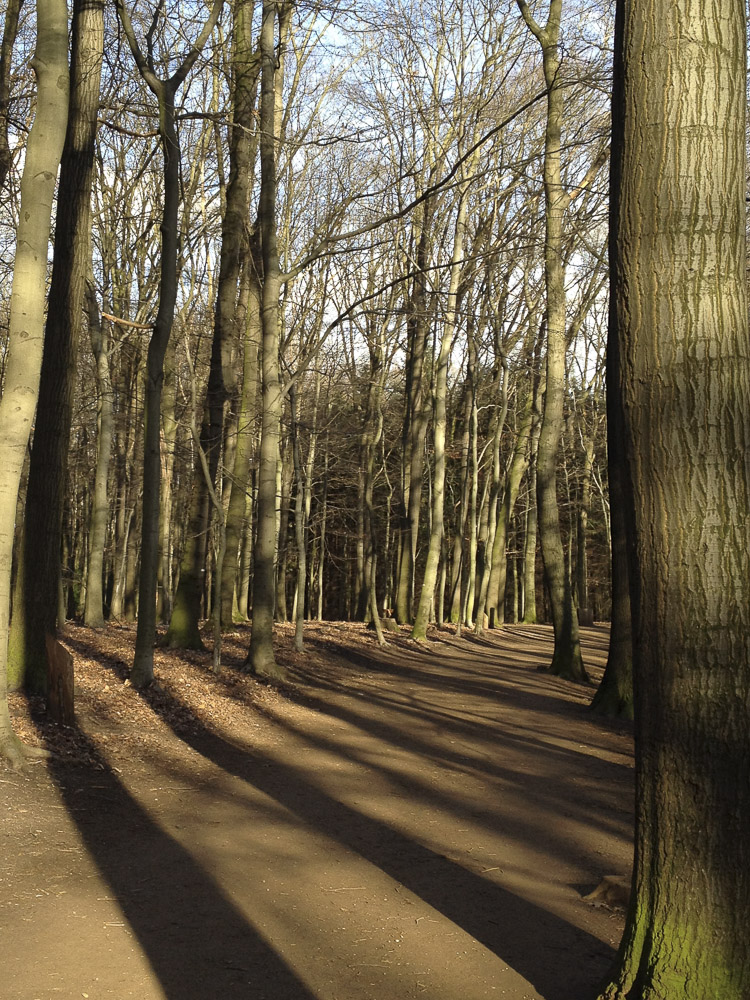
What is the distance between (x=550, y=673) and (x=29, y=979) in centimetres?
1250

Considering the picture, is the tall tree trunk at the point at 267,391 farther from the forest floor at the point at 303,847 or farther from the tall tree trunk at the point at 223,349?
the forest floor at the point at 303,847

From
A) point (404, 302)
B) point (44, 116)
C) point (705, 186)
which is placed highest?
point (404, 302)

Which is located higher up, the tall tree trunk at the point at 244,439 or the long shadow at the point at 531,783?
the tall tree trunk at the point at 244,439

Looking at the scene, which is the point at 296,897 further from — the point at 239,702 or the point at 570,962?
the point at 239,702

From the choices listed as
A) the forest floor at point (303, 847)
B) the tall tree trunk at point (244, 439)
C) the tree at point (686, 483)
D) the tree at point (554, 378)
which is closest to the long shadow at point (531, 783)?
the forest floor at point (303, 847)

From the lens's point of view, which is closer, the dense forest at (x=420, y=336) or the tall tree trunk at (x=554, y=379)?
the dense forest at (x=420, y=336)

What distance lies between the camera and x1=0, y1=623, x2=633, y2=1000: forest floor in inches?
166

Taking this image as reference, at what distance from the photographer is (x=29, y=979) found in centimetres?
389

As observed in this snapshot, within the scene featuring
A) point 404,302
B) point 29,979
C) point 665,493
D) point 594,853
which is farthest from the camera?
point 404,302

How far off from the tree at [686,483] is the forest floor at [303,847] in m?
0.92

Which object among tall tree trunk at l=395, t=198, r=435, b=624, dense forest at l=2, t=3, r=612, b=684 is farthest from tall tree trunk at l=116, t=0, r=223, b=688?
tall tree trunk at l=395, t=198, r=435, b=624

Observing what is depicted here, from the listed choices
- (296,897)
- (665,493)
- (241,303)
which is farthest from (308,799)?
(241,303)

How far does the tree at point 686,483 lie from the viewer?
11.1 feet

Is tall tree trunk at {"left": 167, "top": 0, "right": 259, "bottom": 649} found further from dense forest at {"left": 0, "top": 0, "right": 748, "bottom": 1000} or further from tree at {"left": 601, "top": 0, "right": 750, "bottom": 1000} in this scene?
tree at {"left": 601, "top": 0, "right": 750, "bottom": 1000}
